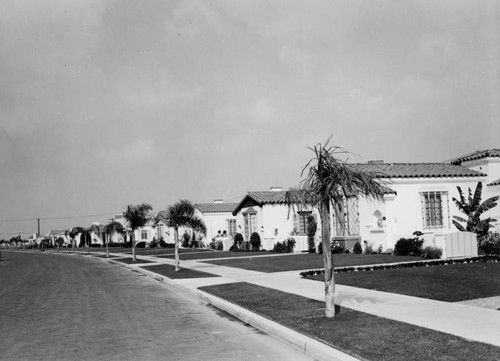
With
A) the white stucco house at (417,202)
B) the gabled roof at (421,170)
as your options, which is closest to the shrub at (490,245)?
the white stucco house at (417,202)

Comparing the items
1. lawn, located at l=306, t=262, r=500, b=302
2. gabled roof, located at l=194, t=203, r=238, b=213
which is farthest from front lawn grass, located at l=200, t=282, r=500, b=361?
gabled roof, located at l=194, t=203, r=238, b=213

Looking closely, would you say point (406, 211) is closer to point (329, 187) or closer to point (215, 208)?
point (329, 187)

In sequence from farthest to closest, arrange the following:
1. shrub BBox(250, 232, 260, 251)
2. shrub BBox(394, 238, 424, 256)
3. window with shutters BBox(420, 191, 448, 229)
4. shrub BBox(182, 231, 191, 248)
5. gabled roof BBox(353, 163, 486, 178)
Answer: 1. shrub BBox(182, 231, 191, 248)
2. shrub BBox(250, 232, 260, 251)
3. gabled roof BBox(353, 163, 486, 178)
4. window with shutters BBox(420, 191, 448, 229)
5. shrub BBox(394, 238, 424, 256)

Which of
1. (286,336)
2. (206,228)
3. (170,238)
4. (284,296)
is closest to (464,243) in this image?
(284,296)

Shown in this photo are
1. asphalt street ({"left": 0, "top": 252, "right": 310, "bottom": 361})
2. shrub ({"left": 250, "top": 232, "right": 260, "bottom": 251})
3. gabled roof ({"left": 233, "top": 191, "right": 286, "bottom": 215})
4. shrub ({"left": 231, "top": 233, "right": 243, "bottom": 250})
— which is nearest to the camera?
asphalt street ({"left": 0, "top": 252, "right": 310, "bottom": 361})

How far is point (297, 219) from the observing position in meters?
38.2

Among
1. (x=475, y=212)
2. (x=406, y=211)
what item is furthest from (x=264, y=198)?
(x=475, y=212)

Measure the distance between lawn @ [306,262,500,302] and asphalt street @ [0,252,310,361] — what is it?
15.4 feet

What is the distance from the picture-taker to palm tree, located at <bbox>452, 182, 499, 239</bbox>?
83.3ft

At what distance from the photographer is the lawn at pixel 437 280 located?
12.9 metres

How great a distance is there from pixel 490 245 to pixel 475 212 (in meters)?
3.28

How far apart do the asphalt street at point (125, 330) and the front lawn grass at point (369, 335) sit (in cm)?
69

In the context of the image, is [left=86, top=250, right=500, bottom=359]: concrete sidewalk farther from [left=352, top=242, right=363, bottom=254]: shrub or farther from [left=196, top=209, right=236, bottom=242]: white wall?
[left=196, top=209, right=236, bottom=242]: white wall

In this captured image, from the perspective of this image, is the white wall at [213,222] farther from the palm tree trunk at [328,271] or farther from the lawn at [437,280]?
the palm tree trunk at [328,271]
